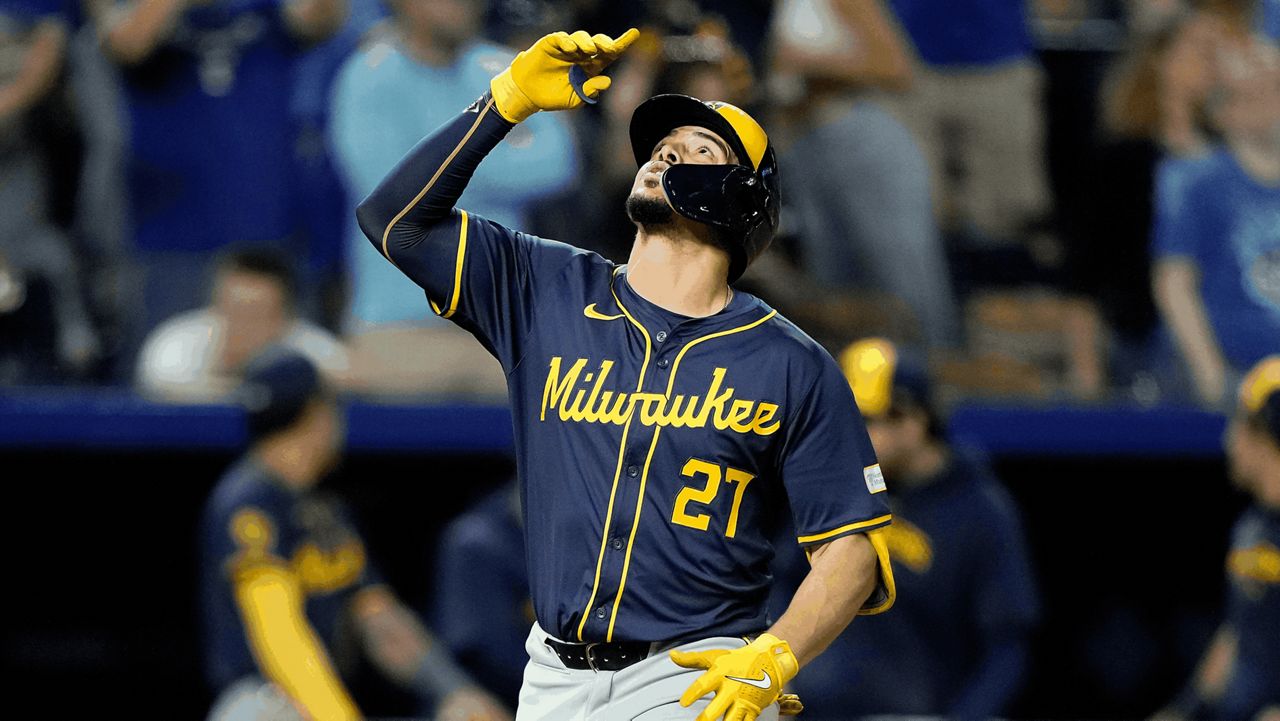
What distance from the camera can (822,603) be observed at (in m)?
2.93

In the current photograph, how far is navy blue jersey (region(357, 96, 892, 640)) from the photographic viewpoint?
2.98 meters

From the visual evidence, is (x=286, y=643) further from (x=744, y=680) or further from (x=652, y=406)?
(x=744, y=680)

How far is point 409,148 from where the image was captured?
236 inches

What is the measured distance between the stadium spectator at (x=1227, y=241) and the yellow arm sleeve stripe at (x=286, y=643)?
332 cm

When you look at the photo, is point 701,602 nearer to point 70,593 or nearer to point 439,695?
point 439,695

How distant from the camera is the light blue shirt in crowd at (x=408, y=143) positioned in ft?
19.5

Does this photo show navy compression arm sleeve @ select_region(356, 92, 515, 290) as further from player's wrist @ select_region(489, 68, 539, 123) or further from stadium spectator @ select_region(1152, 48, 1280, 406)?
stadium spectator @ select_region(1152, 48, 1280, 406)

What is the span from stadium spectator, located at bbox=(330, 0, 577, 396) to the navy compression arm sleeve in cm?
280

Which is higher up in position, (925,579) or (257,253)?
(257,253)

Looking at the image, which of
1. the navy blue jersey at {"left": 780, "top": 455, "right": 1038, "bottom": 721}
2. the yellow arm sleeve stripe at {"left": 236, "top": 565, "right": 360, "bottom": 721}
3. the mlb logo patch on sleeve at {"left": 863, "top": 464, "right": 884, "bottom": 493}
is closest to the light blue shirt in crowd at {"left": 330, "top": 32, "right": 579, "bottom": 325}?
the yellow arm sleeve stripe at {"left": 236, "top": 565, "right": 360, "bottom": 721}

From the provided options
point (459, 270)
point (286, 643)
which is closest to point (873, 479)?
point (459, 270)

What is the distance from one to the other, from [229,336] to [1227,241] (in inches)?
140

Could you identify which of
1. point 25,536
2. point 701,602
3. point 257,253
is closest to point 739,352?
→ point 701,602

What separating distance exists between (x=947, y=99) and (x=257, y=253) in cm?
254
